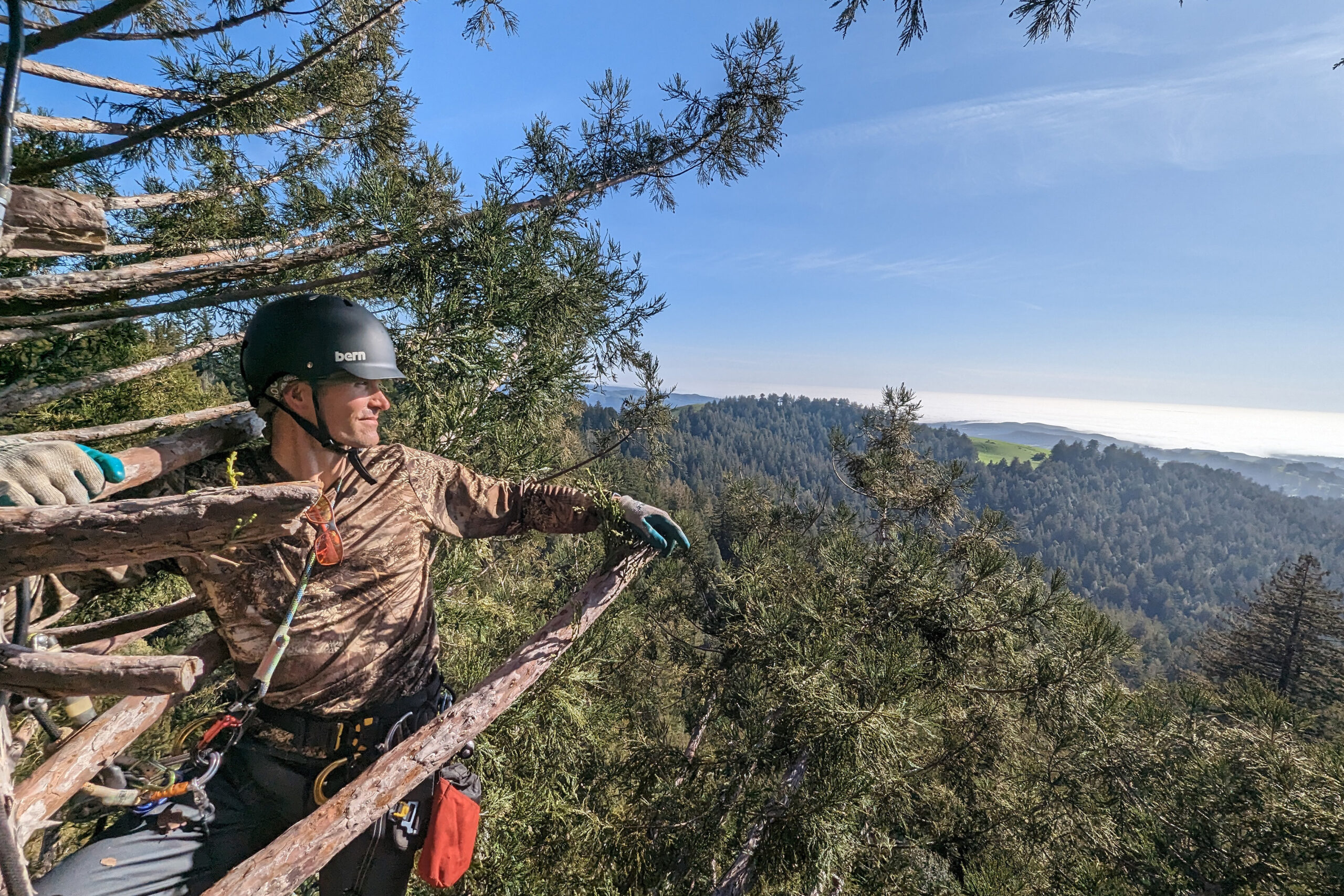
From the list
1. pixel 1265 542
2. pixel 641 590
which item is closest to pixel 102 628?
pixel 641 590

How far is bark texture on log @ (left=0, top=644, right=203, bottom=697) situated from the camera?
3.56 ft

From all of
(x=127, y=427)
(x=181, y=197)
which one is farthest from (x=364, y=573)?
(x=181, y=197)

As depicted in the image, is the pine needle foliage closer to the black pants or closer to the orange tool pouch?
the orange tool pouch

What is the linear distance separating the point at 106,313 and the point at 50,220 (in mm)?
3282

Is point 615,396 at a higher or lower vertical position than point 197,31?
lower

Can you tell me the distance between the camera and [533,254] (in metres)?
3.88

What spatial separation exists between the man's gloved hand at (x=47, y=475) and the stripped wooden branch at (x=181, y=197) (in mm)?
4996

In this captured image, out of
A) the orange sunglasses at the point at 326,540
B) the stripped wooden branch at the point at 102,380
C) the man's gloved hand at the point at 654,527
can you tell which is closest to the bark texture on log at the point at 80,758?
the orange sunglasses at the point at 326,540

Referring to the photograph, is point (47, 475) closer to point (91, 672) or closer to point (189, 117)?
point (91, 672)

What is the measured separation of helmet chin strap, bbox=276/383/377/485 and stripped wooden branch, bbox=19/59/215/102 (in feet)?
12.4

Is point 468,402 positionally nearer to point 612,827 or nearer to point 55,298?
point 55,298

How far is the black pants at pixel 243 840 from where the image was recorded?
2164mm

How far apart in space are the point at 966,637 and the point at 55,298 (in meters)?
9.05

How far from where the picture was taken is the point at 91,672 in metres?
1.11
